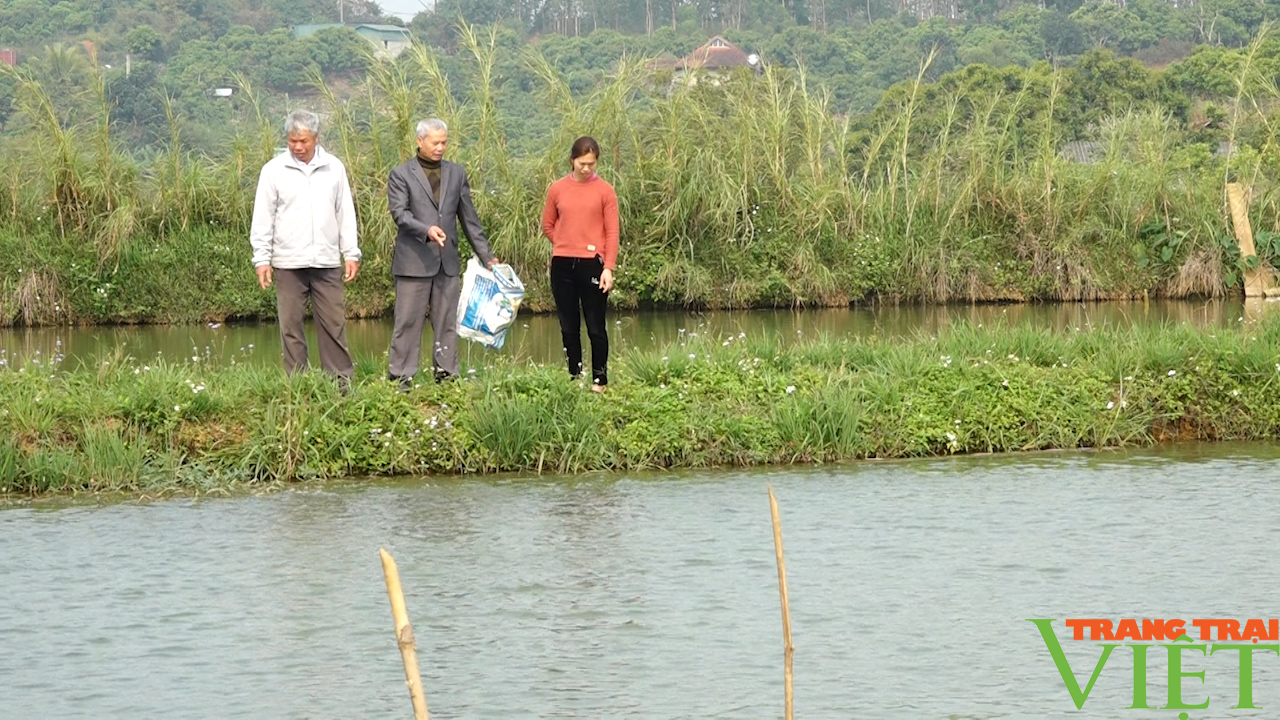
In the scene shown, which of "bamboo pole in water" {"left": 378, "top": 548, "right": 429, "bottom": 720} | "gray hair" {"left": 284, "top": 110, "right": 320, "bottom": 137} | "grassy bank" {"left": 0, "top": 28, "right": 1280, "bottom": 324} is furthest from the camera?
"grassy bank" {"left": 0, "top": 28, "right": 1280, "bottom": 324}

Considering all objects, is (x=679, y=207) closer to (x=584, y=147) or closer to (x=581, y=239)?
(x=581, y=239)

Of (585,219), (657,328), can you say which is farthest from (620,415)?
(657,328)

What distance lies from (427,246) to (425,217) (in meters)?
0.20

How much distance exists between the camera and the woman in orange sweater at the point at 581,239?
39.5 ft

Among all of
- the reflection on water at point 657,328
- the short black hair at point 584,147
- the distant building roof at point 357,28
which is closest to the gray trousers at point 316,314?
the short black hair at point 584,147

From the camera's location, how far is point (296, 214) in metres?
11.4

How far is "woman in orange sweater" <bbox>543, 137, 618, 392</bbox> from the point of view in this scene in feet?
39.5

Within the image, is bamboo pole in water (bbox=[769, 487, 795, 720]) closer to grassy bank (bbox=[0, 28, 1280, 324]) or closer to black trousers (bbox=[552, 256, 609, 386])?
black trousers (bbox=[552, 256, 609, 386])

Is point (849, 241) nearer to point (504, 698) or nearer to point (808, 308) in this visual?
point (808, 308)

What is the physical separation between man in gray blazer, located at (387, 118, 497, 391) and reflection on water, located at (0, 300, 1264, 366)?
12.4 ft

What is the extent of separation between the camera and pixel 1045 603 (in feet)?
24.5

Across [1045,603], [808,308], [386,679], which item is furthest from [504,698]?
[808,308]

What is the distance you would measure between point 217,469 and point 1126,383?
5.37 m

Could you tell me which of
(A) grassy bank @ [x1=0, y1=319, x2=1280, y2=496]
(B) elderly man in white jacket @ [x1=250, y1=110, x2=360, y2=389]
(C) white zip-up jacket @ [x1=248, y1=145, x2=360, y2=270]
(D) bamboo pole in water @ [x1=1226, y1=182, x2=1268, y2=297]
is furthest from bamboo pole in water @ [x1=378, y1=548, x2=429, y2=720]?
(D) bamboo pole in water @ [x1=1226, y1=182, x2=1268, y2=297]
